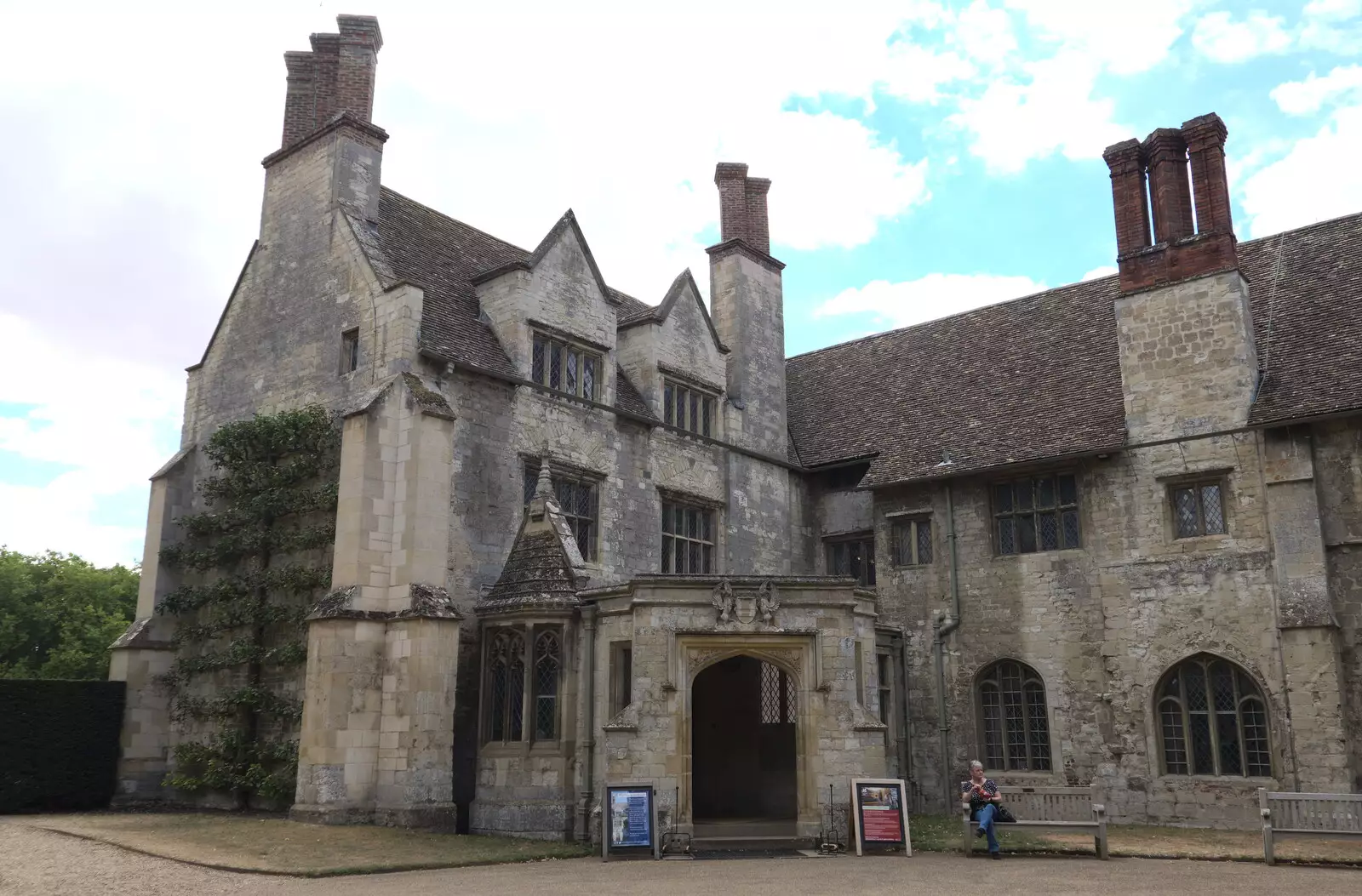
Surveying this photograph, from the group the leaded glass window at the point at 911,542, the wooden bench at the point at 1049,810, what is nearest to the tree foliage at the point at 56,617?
the leaded glass window at the point at 911,542

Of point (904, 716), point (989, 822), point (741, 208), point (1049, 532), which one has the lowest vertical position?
point (989, 822)

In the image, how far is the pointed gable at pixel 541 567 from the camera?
60.2 feet

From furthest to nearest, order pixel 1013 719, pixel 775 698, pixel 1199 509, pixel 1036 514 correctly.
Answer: pixel 1036 514 < pixel 1013 719 < pixel 775 698 < pixel 1199 509

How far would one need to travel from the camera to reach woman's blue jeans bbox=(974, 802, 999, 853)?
14977mm

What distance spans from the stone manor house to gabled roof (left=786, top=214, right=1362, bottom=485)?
104mm

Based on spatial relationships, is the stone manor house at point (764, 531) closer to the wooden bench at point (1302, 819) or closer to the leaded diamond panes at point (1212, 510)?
the leaded diamond panes at point (1212, 510)

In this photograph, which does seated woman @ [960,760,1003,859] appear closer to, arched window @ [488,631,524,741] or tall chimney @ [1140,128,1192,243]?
arched window @ [488,631,524,741]

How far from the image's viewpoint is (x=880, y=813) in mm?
15359

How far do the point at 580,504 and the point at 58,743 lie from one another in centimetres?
1046

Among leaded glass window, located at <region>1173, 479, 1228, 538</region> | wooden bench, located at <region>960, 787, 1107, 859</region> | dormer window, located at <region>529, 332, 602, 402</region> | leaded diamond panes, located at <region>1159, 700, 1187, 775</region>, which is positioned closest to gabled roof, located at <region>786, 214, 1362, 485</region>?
leaded glass window, located at <region>1173, 479, 1228, 538</region>

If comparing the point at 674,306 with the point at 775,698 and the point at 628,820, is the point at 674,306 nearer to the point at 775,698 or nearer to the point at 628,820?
the point at 775,698

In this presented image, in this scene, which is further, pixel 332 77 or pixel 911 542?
pixel 911 542

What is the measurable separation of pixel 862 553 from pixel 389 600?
39.2ft

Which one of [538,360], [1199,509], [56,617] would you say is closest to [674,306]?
[538,360]
